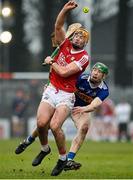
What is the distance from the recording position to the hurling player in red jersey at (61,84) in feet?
56.6

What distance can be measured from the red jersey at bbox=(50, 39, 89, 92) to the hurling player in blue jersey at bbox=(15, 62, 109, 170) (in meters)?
0.41

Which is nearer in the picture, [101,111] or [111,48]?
[101,111]

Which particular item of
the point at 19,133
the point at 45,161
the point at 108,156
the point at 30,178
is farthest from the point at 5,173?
the point at 19,133

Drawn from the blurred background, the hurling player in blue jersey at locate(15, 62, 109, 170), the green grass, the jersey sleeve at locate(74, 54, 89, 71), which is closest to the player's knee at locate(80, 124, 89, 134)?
the hurling player in blue jersey at locate(15, 62, 109, 170)

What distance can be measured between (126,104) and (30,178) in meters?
22.9

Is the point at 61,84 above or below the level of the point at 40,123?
above

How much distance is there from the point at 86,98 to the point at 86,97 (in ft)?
0.06

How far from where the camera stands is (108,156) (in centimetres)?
2442

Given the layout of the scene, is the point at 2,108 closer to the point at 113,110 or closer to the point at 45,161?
the point at 113,110

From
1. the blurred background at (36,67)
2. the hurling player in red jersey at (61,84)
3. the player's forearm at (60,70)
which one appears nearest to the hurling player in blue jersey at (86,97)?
the hurling player in red jersey at (61,84)

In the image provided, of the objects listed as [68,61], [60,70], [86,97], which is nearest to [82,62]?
[68,61]

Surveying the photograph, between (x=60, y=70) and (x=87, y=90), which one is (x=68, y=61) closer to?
(x=60, y=70)

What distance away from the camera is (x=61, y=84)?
17500mm

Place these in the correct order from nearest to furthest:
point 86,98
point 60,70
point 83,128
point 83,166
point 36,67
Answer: point 60,70 → point 83,128 → point 86,98 → point 83,166 → point 36,67
